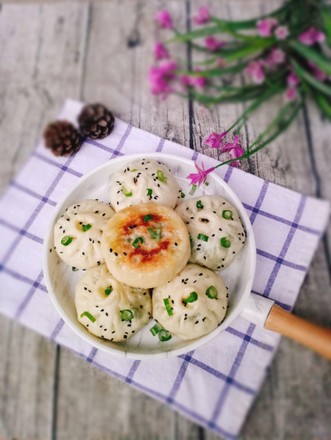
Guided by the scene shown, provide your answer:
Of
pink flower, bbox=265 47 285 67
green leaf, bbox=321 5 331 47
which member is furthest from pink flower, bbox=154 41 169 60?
green leaf, bbox=321 5 331 47

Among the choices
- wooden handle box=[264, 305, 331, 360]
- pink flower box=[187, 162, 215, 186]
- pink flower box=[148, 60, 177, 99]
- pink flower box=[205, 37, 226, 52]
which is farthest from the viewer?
pink flower box=[205, 37, 226, 52]

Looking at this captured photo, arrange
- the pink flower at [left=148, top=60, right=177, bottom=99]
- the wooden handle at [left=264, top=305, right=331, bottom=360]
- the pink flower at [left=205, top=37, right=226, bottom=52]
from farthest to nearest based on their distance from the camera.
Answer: the pink flower at [left=205, top=37, right=226, bottom=52]
the pink flower at [left=148, top=60, right=177, bottom=99]
the wooden handle at [left=264, top=305, right=331, bottom=360]

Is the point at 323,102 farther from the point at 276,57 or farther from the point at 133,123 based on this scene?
the point at 133,123

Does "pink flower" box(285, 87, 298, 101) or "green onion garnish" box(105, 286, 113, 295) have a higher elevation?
"pink flower" box(285, 87, 298, 101)

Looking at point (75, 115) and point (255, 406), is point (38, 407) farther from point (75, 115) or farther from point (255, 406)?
point (75, 115)

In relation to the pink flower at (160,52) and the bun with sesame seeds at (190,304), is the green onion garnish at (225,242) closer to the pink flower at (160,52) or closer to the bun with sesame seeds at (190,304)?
the bun with sesame seeds at (190,304)

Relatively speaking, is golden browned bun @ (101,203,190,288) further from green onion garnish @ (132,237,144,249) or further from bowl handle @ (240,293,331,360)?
bowl handle @ (240,293,331,360)

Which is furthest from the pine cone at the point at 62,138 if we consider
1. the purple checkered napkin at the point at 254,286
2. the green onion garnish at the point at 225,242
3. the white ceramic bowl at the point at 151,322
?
the green onion garnish at the point at 225,242

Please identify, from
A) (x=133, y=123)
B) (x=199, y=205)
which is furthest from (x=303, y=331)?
(x=133, y=123)

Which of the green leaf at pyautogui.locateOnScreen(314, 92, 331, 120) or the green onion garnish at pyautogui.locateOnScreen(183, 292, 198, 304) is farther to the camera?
the green leaf at pyautogui.locateOnScreen(314, 92, 331, 120)
